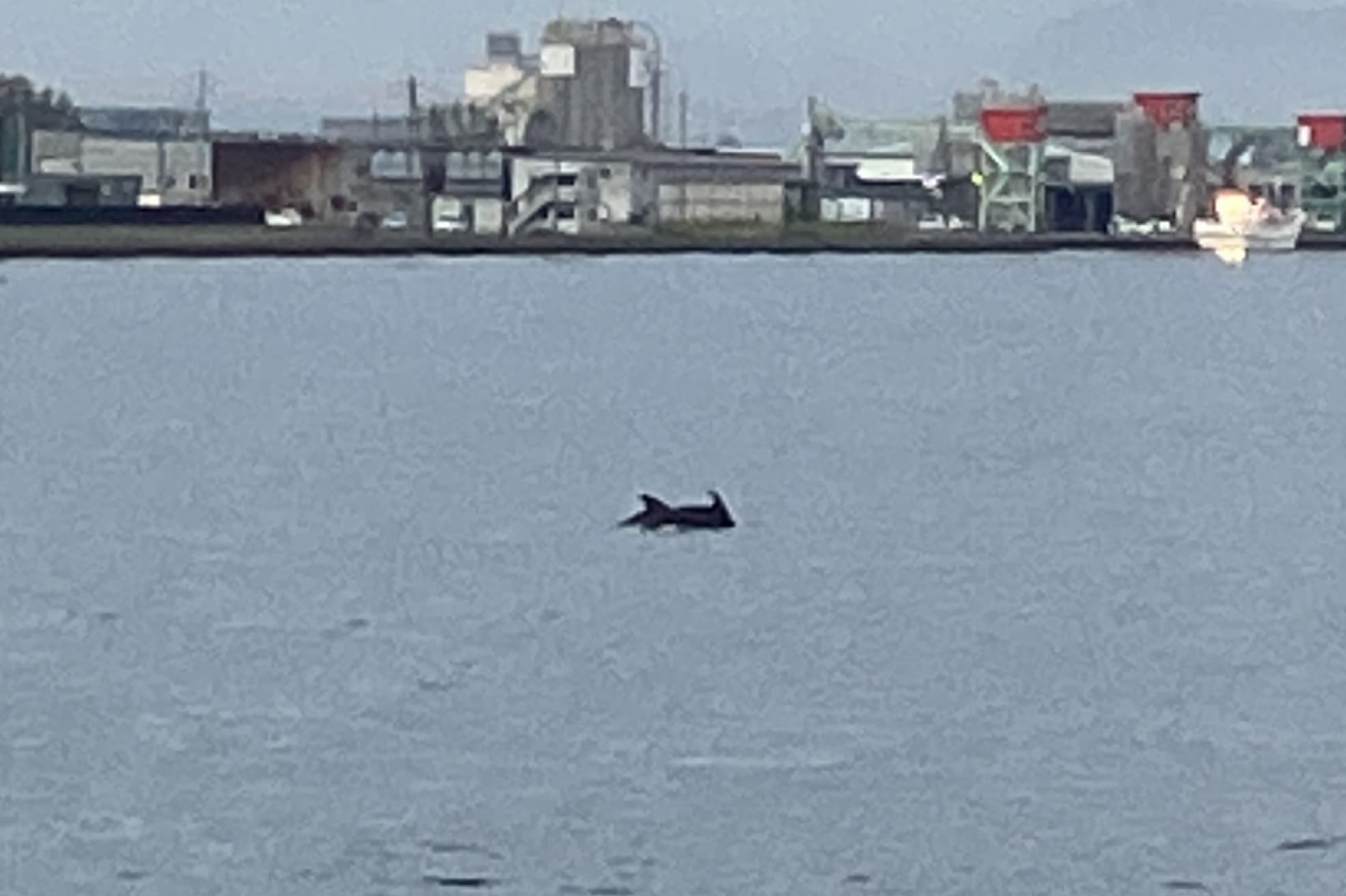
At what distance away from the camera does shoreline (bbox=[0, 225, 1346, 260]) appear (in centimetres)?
5900

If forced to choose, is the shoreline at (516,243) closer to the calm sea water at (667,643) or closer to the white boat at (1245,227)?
the white boat at (1245,227)

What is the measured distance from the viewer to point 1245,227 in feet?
221

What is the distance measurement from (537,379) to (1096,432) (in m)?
8.00

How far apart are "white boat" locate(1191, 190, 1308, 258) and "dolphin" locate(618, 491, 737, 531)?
165 feet

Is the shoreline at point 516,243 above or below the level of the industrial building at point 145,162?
below

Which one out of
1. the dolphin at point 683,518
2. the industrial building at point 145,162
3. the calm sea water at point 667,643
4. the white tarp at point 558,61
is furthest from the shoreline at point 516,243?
the dolphin at point 683,518

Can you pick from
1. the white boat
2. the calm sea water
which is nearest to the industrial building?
the white boat

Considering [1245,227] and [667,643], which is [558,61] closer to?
[1245,227]

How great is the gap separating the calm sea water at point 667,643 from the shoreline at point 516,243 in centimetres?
2816

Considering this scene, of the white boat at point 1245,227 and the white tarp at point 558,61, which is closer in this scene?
the white boat at point 1245,227

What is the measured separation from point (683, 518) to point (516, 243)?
46397 mm

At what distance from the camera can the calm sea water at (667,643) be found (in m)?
9.78

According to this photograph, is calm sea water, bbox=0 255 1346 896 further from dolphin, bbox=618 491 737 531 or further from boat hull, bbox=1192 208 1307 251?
boat hull, bbox=1192 208 1307 251

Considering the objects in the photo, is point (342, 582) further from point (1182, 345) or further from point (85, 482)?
point (1182, 345)
